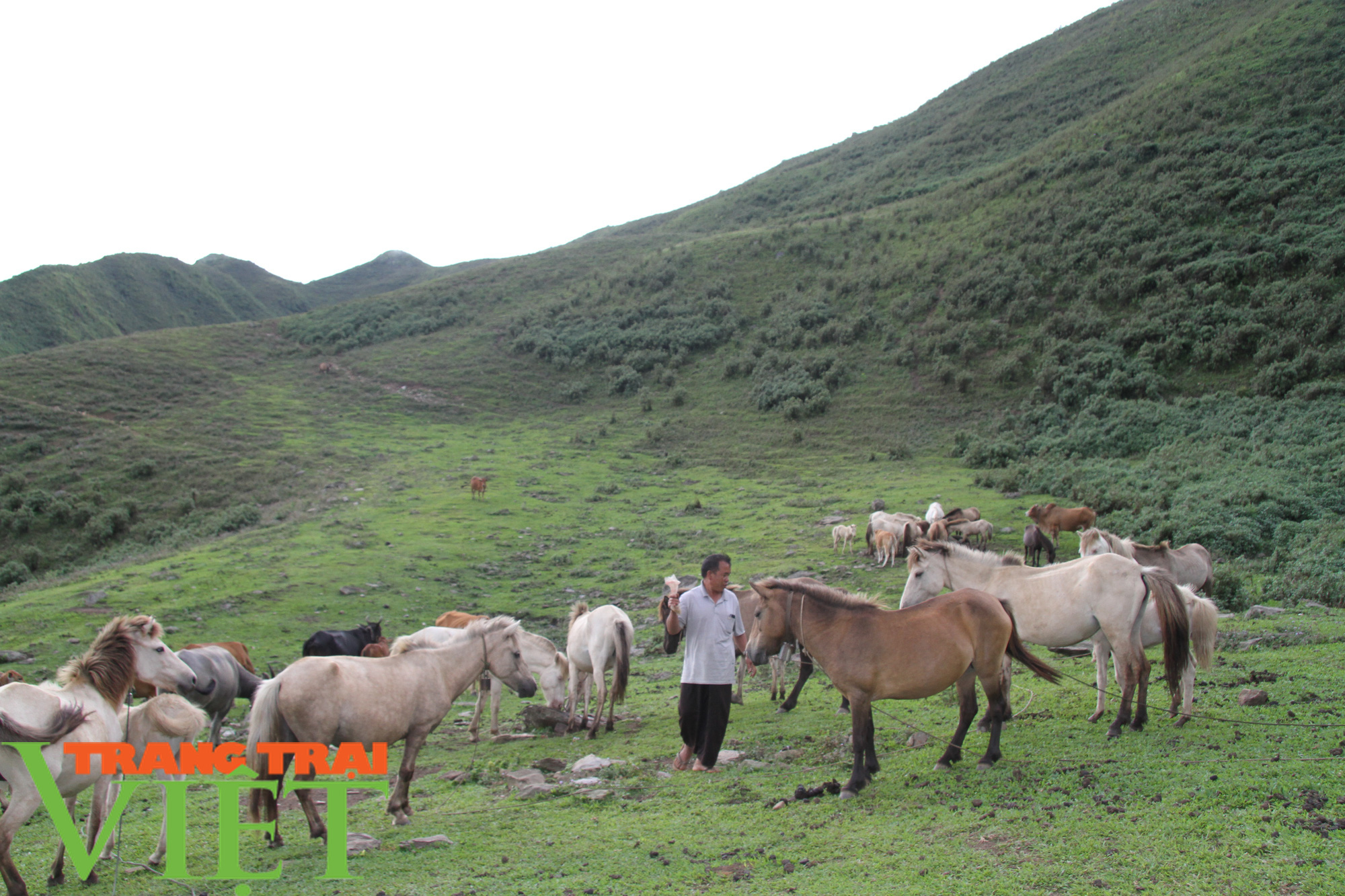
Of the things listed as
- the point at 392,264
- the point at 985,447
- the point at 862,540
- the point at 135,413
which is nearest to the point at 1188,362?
the point at 985,447

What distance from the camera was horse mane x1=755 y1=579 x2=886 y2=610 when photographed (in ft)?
23.6

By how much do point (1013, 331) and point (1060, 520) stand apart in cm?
2193

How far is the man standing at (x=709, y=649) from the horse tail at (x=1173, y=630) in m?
4.25

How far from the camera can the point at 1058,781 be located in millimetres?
6281

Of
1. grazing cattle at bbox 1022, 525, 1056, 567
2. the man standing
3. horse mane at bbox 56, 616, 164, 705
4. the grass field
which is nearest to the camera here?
the grass field

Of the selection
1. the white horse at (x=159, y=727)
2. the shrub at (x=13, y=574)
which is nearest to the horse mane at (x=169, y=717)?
the white horse at (x=159, y=727)

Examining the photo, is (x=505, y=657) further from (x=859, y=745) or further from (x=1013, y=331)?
(x=1013, y=331)

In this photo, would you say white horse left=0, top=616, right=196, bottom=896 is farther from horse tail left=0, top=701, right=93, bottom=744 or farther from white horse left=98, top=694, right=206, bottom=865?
white horse left=98, top=694, right=206, bottom=865

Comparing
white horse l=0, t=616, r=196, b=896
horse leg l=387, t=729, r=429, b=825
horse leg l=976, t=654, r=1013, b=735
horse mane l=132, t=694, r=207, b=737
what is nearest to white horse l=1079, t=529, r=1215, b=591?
horse leg l=976, t=654, r=1013, b=735

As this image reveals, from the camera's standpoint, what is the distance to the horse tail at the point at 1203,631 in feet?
25.6

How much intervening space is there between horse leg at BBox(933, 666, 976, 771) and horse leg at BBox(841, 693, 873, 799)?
0.73 m

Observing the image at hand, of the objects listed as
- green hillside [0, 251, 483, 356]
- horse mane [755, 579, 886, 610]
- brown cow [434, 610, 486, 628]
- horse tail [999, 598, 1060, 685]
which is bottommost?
brown cow [434, 610, 486, 628]

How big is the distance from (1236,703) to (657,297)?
50606mm

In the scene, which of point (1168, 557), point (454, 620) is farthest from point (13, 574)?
point (1168, 557)
